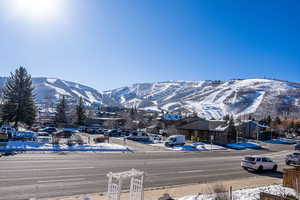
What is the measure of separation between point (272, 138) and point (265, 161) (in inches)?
2658

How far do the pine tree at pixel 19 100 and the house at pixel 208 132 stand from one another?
34140mm

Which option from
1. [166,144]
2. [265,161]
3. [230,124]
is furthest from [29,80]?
[230,124]

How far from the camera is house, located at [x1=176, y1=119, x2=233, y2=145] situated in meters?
55.0

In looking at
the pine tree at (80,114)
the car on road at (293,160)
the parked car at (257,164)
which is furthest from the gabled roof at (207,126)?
the parked car at (257,164)

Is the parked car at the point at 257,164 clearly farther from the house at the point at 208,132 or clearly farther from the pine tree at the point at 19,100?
the pine tree at the point at 19,100

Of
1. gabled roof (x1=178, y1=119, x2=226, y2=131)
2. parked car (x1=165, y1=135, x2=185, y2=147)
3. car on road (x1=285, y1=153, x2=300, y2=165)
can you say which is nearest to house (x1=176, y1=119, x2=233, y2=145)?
gabled roof (x1=178, y1=119, x2=226, y2=131)

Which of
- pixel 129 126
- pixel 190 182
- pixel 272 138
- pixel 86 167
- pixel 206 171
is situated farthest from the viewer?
pixel 129 126

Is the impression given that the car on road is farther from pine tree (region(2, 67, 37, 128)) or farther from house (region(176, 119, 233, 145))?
pine tree (region(2, 67, 37, 128))

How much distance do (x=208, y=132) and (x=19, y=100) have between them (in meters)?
39.6

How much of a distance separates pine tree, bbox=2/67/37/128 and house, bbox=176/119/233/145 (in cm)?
3414

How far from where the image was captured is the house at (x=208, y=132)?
55.0 m

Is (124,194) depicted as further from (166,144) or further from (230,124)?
(230,124)

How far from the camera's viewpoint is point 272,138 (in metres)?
81.2

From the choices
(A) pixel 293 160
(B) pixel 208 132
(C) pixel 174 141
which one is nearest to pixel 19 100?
(C) pixel 174 141
